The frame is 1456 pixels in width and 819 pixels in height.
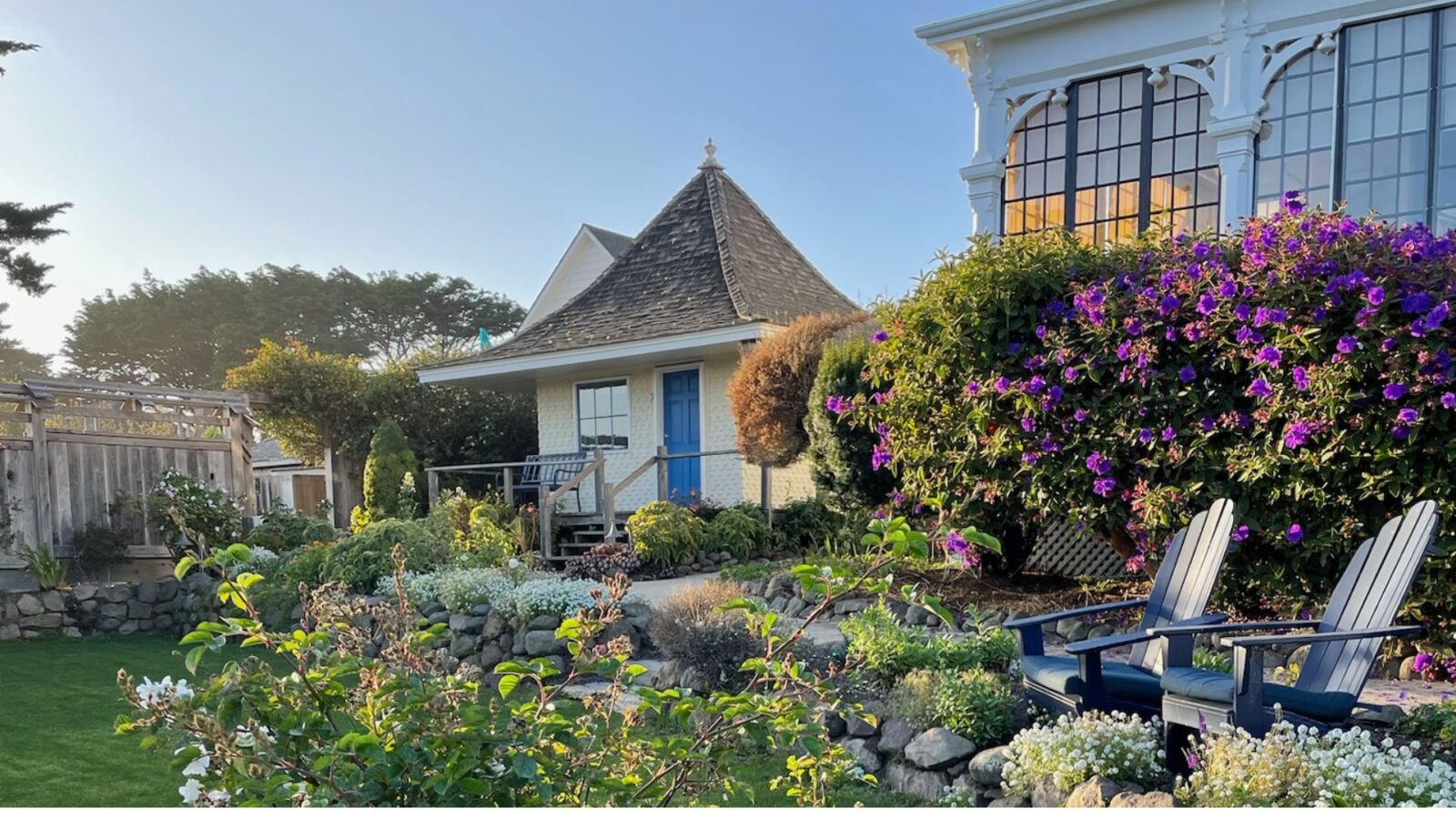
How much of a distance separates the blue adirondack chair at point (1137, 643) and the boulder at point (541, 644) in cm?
376

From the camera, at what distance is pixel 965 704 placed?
4645 millimetres

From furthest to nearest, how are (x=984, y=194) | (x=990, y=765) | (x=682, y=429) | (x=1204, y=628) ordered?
(x=682, y=429), (x=984, y=194), (x=990, y=765), (x=1204, y=628)

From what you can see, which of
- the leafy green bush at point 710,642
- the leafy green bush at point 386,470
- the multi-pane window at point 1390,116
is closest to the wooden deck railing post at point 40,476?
the leafy green bush at point 386,470

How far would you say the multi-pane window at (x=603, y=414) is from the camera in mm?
15555

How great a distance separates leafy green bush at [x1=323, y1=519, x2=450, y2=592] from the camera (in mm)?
9672

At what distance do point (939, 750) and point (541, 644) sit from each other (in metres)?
3.80

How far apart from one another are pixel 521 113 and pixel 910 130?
18.2 ft

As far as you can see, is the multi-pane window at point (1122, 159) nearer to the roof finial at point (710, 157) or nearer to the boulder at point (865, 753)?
the roof finial at point (710, 157)

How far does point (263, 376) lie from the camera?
57.6 ft

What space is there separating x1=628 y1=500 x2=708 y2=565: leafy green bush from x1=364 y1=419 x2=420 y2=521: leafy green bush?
6.31m

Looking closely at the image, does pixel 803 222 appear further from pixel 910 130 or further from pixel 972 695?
pixel 972 695

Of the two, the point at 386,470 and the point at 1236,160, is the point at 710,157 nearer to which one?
the point at 386,470

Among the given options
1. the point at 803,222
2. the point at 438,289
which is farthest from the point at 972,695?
the point at 438,289

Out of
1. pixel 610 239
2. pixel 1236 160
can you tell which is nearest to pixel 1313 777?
pixel 1236 160
